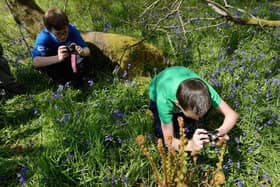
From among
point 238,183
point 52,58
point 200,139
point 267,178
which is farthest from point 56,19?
point 267,178

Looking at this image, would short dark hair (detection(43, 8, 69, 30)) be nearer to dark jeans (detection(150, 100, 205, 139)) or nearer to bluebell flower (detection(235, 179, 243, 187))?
dark jeans (detection(150, 100, 205, 139))

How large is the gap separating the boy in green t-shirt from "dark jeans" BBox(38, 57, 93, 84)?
1.13 metres

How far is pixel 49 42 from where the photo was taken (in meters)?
4.18

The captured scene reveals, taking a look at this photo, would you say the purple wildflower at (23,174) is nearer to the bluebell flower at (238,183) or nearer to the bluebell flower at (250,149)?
the bluebell flower at (238,183)

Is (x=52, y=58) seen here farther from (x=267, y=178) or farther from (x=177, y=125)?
(x=267, y=178)

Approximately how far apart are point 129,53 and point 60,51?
0.97m

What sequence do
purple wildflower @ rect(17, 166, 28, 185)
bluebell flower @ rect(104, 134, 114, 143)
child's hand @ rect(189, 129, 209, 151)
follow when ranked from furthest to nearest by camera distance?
1. bluebell flower @ rect(104, 134, 114, 143)
2. purple wildflower @ rect(17, 166, 28, 185)
3. child's hand @ rect(189, 129, 209, 151)

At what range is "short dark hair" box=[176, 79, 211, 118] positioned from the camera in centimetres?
269

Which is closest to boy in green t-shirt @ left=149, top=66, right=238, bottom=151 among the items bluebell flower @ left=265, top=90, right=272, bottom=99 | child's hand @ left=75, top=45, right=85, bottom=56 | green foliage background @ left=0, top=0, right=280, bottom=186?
green foliage background @ left=0, top=0, right=280, bottom=186

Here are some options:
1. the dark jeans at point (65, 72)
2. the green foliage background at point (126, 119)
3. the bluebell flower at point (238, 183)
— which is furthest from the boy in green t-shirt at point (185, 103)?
the dark jeans at point (65, 72)

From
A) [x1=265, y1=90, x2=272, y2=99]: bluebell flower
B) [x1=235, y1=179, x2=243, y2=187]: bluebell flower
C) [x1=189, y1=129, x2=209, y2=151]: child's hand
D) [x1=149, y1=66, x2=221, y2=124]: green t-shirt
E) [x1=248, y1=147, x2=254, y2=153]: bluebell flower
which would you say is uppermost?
[x1=149, y1=66, x2=221, y2=124]: green t-shirt

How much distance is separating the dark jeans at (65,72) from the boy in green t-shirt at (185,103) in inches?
44.4

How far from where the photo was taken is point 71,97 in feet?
13.2

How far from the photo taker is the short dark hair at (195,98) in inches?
106
